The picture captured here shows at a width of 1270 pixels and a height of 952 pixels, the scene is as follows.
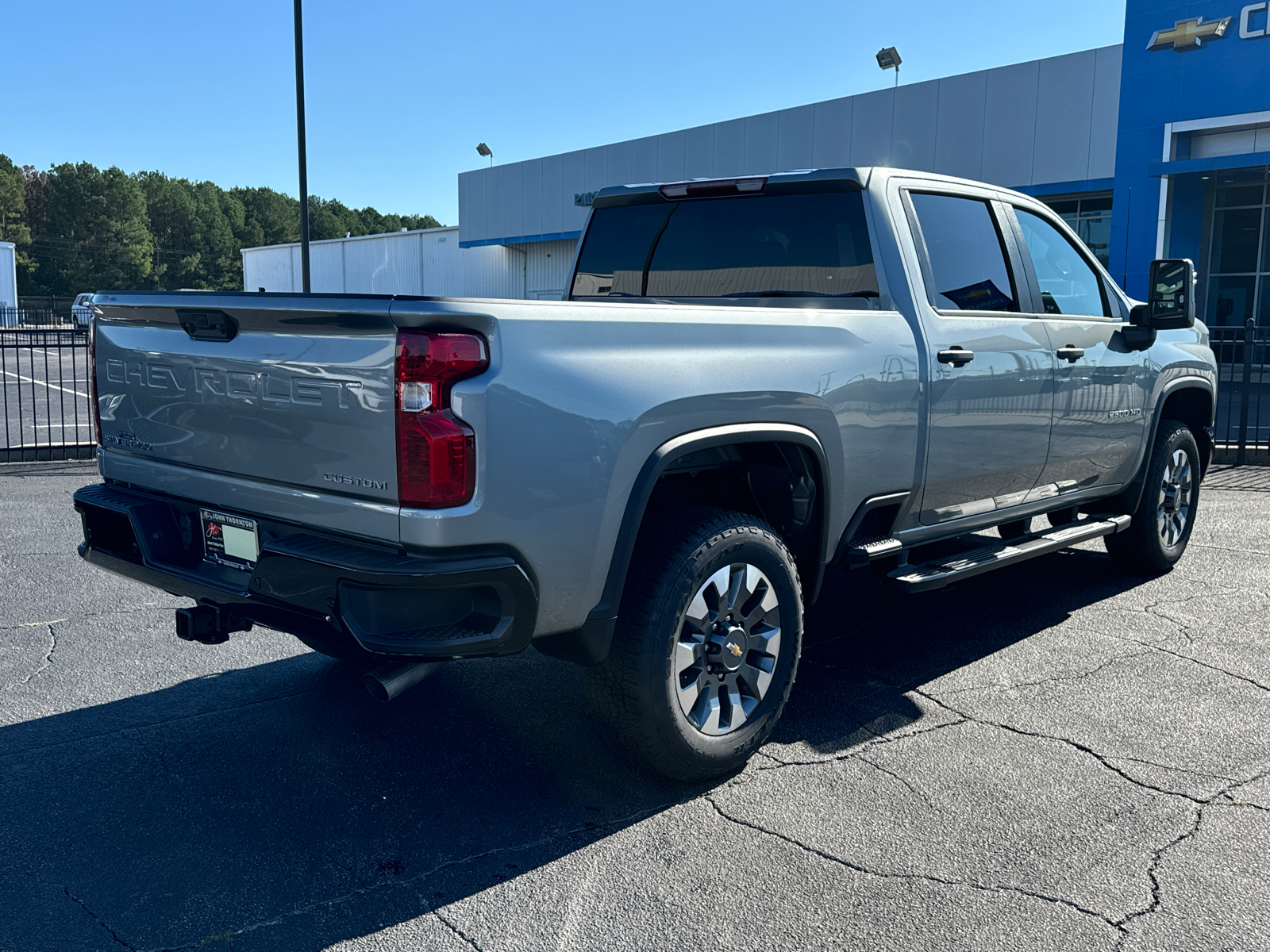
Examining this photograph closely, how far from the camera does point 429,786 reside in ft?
11.6

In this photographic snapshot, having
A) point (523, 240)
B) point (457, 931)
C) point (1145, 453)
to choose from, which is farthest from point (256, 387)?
point (523, 240)

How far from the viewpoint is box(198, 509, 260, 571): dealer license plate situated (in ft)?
10.8

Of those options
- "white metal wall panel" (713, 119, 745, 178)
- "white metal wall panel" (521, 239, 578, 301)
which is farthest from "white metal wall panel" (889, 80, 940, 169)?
"white metal wall panel" (521, 239, 578, 301)

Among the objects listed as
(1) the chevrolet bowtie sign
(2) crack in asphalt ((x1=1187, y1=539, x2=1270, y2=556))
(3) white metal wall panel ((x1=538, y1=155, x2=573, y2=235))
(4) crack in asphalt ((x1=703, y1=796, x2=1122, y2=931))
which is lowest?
(4) crack in asphalt ((x1=703, y1=796, x2=1122, y2=931))

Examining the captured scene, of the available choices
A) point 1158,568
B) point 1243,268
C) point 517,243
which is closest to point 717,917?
point 1158,568

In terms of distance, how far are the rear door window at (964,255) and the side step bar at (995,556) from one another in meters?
1.07

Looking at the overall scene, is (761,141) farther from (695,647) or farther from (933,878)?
(933,878)

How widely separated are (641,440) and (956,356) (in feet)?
5.73

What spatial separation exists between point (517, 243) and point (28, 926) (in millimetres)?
37195

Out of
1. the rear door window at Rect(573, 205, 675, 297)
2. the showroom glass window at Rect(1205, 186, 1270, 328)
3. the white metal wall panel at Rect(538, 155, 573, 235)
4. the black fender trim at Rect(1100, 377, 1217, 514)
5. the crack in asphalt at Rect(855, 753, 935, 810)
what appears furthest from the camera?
the white metal wall panel at Rect(538, 155, 573, 235)

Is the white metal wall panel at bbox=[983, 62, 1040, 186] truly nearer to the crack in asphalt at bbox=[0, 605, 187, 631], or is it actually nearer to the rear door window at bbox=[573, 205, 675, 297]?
the rear door window at bbox=[573, 205, 675, 297]

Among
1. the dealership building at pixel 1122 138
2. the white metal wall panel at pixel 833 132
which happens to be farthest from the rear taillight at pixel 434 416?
the white metal wall panel at pixel 833 132

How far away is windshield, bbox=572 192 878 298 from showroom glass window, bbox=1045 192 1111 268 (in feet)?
68.0

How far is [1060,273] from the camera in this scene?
528cm
